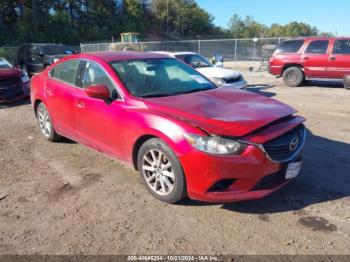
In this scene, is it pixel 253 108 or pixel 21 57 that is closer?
pixel 253 108

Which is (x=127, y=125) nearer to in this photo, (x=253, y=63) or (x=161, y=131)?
(x=161, y=131)

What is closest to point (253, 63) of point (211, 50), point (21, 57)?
point (211, 50)

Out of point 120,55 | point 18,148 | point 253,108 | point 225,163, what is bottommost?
point 18,148

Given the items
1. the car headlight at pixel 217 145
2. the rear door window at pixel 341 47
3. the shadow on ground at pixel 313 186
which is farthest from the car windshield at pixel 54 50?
the car headlight at pixel 217 145

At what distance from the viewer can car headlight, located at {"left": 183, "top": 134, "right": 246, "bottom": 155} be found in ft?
11.4

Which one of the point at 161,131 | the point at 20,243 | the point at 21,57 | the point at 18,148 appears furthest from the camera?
the point at 21,57

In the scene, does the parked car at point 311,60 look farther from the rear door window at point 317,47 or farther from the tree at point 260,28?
the tree at point 260,28

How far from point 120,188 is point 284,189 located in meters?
1.97

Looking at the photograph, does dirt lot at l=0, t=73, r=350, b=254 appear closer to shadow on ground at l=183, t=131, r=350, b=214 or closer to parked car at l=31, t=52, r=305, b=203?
shadow on ground at l=183, t=131, r=350, b=214

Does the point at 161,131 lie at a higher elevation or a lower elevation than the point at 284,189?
higher

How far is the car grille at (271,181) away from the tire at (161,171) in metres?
0.75

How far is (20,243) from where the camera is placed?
3.37m

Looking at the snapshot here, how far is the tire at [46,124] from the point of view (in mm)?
6180

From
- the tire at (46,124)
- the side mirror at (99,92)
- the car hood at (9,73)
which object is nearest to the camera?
the side mirror at (99,92)
